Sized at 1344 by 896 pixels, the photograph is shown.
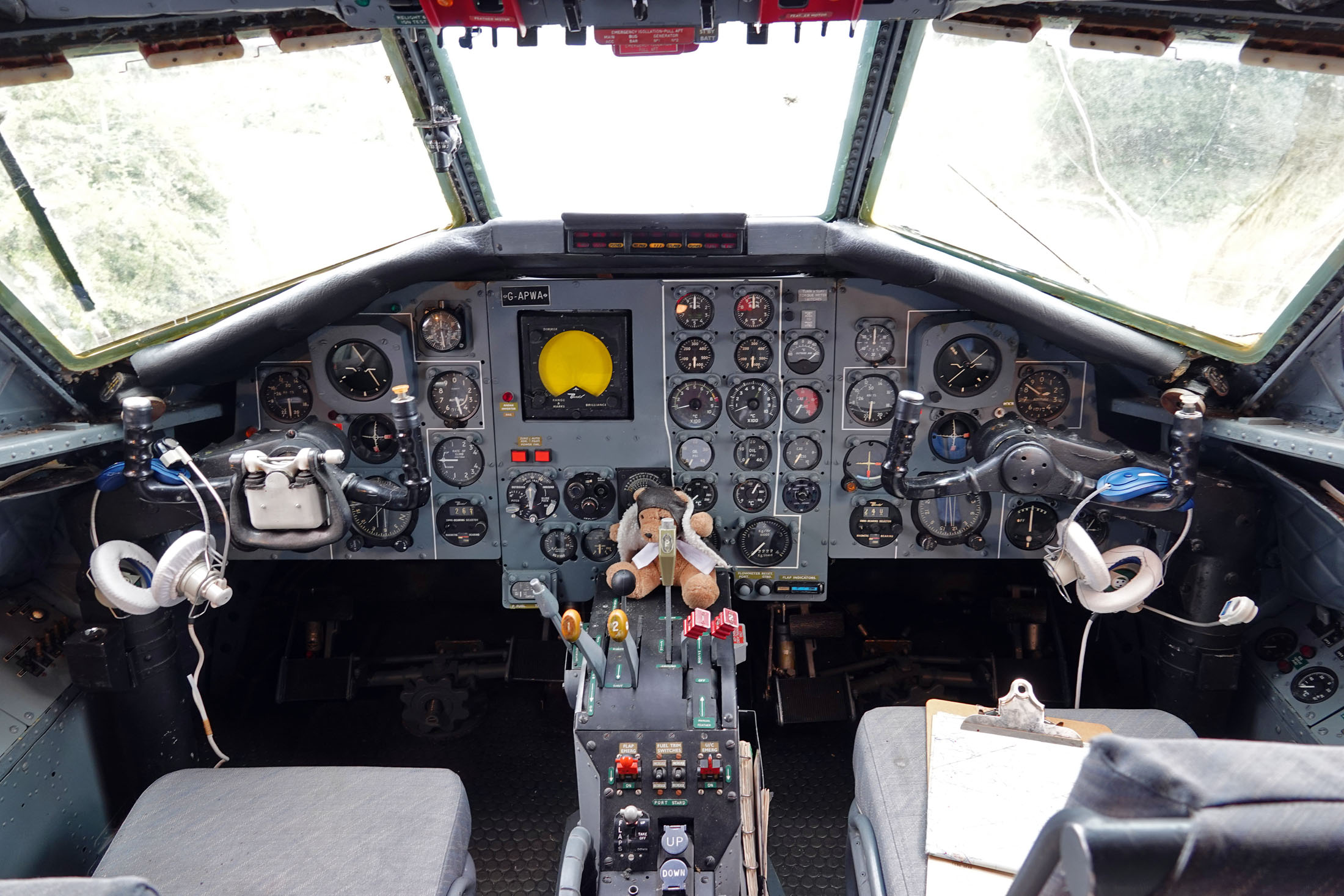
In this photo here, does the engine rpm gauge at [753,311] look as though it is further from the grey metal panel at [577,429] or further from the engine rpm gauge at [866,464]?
the engine rpm gauge at [866,464]

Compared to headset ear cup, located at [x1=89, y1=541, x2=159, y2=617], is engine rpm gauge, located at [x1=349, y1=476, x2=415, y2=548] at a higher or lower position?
lower

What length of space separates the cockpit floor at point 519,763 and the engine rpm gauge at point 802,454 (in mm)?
1129

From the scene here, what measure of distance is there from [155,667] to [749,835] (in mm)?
2019

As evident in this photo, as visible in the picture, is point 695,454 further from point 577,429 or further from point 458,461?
point 458,461

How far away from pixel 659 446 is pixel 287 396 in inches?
55.7

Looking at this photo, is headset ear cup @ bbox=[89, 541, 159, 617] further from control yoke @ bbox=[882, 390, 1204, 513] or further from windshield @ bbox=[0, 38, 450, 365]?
control yoke @ bbox=[882, 390, 1204, 513]

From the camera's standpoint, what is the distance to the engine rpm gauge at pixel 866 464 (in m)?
3.20

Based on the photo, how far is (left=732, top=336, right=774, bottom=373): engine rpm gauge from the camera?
313 centimetres

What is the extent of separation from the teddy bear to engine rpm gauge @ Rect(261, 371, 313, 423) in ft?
4.14

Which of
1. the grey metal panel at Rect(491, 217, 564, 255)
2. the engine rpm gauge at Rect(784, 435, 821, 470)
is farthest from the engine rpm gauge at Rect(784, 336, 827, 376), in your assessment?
the grey metal panel at Rect(491, 217, 564, 255)

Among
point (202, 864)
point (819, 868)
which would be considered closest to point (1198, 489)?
point (819, 868)

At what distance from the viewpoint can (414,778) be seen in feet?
7.20

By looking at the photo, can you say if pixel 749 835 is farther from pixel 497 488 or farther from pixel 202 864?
pixel 497 488

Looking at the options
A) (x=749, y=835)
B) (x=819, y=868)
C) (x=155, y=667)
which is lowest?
(x=819, y=868)
